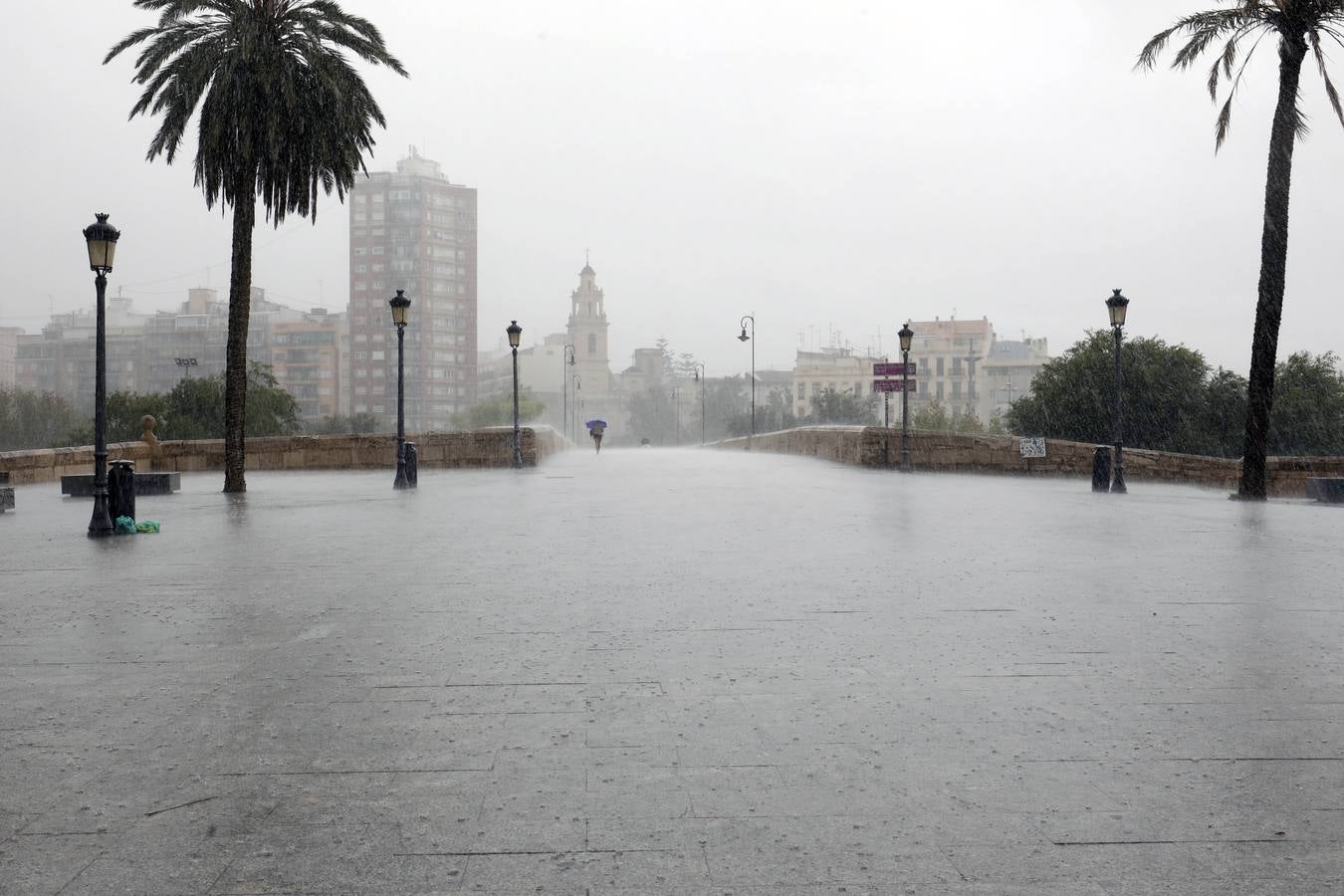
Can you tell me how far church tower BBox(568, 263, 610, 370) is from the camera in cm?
16325

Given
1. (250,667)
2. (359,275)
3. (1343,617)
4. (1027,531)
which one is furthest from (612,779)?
(359,275)

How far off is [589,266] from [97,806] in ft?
543

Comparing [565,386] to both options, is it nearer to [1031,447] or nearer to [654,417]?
[654,417]

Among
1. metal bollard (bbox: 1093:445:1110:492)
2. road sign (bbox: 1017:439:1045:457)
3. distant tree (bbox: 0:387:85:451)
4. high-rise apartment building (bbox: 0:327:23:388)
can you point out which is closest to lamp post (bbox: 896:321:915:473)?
road sign (bbox: 1017:439:1045:457)

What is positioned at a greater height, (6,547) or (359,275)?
(359,275)

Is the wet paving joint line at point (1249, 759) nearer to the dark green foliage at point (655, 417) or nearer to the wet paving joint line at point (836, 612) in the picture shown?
→ the wet paving joint line at point (836, 612)

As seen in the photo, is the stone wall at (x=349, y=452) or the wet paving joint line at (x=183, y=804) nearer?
the wet paving joint line at (x=183, y=804)

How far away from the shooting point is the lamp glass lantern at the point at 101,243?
13.3 m

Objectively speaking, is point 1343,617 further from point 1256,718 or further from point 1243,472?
point 1243,472

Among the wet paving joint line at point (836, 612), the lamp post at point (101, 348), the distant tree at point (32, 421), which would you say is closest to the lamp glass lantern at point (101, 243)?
the lamp post at point (101, 348)

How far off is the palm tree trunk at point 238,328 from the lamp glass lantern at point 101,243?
689 cm

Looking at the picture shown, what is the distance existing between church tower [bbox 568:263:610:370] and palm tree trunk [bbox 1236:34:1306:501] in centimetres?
14567

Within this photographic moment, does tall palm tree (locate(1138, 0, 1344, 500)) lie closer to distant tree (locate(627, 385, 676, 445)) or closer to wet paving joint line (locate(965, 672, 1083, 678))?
wet paving joint line (locate(965, 672, 1083, 678))

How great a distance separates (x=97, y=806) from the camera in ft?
11.8
